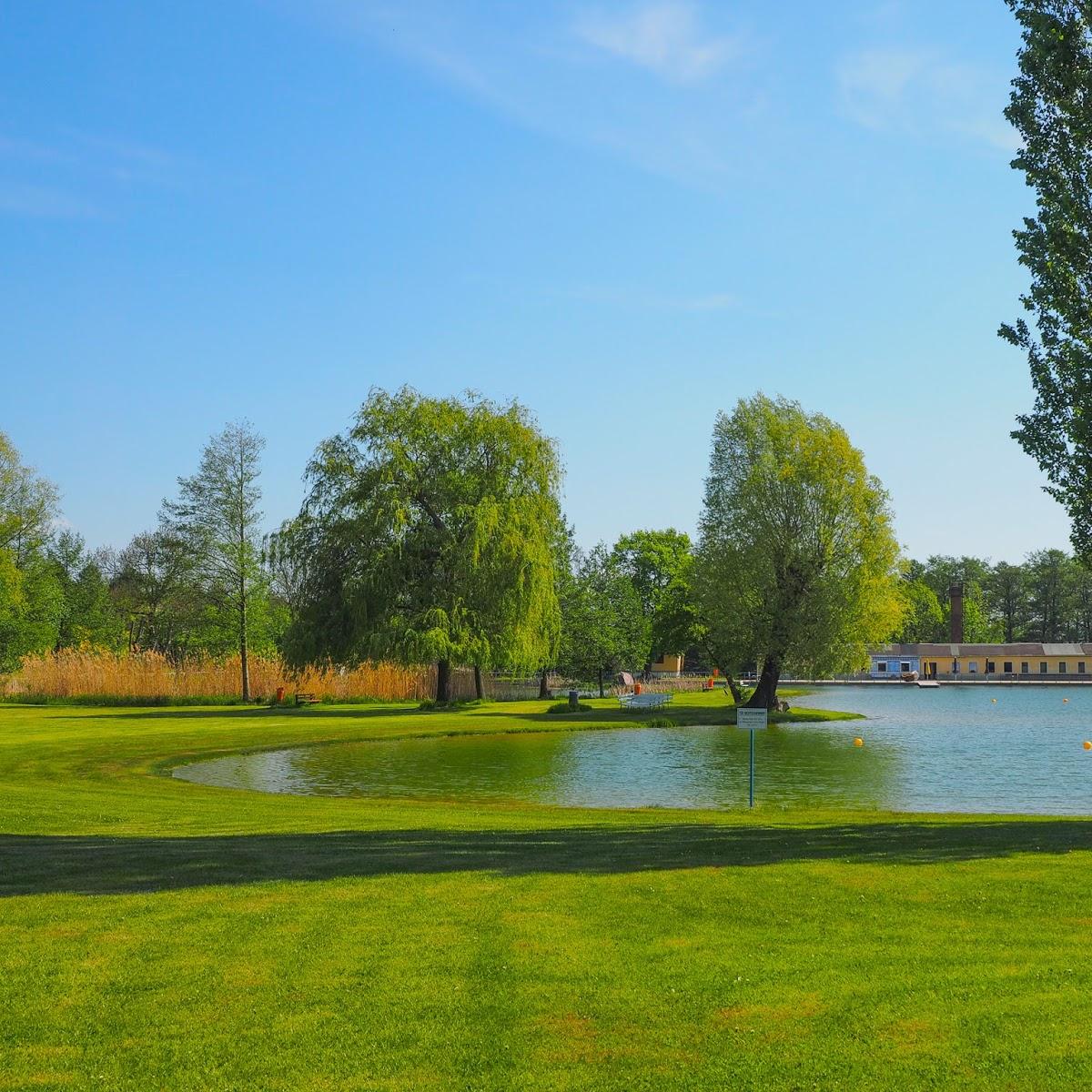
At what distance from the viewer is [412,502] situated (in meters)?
49.7

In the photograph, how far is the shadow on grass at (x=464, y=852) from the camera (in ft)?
34.5

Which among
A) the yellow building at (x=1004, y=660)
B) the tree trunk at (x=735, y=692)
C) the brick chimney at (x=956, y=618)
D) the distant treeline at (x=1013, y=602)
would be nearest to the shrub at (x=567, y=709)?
the tree trunk at (x=735, y=692)

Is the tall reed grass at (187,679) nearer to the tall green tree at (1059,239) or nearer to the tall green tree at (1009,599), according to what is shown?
the tall green tree at (1059,239)

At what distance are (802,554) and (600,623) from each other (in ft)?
49.2

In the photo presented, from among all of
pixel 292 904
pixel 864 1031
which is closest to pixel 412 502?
pixel 292 904

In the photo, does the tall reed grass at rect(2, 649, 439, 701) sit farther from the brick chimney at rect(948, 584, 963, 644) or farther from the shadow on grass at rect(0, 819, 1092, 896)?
the brick chimney at rect(948, 584, 963, 644)

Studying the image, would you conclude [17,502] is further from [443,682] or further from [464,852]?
[464,852]

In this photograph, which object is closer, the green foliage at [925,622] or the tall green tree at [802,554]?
the tall green tree at [802,554]

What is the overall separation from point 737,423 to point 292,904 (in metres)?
42.8

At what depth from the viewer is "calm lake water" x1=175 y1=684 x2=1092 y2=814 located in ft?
72.1

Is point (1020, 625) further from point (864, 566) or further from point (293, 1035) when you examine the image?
point (293, 1035)

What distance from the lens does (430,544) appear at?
4859cm

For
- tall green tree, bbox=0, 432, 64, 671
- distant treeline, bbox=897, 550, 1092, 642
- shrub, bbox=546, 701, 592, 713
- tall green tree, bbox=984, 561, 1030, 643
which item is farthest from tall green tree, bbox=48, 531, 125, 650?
tall green tree, bbox=984, 561, 1030, 643

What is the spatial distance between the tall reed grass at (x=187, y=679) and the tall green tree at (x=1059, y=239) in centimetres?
3611
